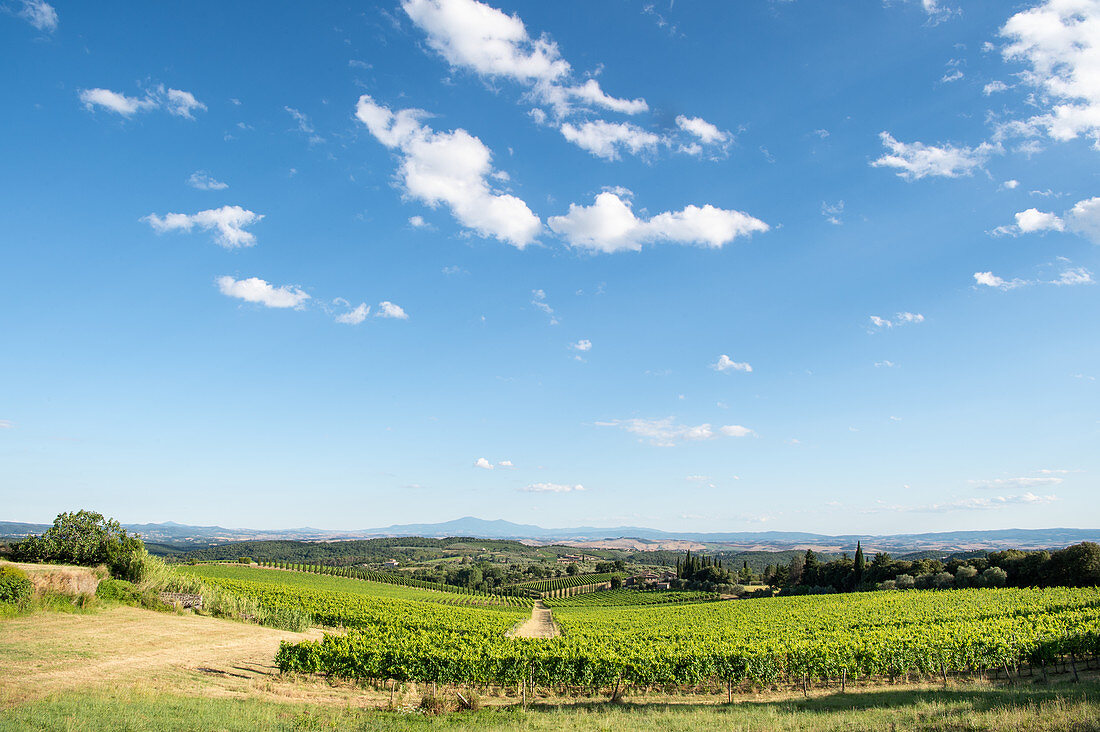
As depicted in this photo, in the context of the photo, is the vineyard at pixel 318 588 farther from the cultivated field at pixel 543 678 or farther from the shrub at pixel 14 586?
the shrub at pixel 14 586

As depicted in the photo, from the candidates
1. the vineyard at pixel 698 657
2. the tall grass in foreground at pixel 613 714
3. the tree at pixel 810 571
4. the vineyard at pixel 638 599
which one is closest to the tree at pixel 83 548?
the vineyard at pixel 698 657

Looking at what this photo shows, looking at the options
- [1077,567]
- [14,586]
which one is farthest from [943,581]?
[14,586]

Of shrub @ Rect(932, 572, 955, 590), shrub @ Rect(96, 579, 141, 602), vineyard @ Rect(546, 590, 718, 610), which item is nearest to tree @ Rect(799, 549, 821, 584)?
vineyard @ Rect(546, 590, 718, 610)

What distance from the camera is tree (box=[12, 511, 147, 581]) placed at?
135 feet

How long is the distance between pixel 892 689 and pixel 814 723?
11728 millimetres

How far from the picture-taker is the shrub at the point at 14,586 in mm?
29766

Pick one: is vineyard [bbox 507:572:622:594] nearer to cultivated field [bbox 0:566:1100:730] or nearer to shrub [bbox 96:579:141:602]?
shrub [bbox 96:579:141:602]

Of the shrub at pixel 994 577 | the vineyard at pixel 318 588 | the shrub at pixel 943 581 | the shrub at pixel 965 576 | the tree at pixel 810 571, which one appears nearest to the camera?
the vineyard at pixel 318 588

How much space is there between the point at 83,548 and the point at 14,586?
12.9 metres

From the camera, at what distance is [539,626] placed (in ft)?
224

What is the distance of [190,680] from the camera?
22062mm

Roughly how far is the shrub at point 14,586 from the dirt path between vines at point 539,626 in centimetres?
3382

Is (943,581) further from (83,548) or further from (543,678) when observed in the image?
(83,548)

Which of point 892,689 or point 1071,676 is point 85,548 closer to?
point 892,689
